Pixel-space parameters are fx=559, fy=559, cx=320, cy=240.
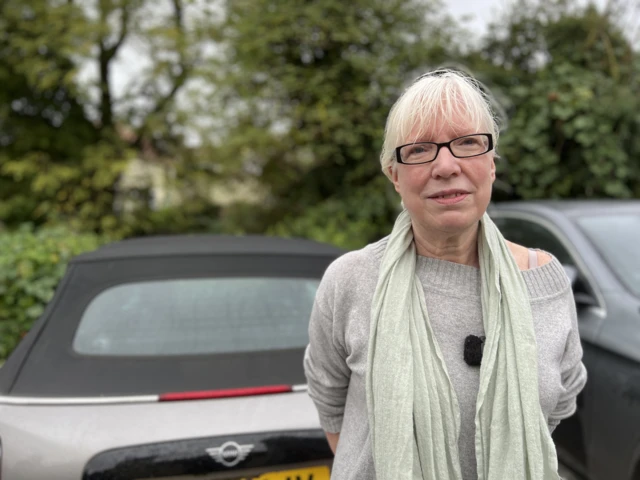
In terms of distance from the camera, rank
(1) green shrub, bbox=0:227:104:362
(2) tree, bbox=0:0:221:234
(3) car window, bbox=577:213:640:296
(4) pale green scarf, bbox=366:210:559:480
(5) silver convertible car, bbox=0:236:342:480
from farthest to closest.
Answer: (2) tree, bbox=0:0:221:234
(1) green shrub, bbox=0:227:104:362
(3) car window, bbox=577:213:640:296
(5) silver convertible car, bbox=0:236:342:480
(4) pale green scarf, bbox=366:210:559:480

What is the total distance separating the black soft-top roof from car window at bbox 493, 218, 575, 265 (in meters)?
1.36

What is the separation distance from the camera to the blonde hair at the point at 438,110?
1.28 metres

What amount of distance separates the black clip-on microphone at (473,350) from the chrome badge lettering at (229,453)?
33.6 inches

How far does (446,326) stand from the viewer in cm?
130

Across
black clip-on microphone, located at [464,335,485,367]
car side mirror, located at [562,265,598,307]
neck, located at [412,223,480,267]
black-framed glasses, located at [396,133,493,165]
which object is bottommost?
car side mirror, located at [562,265,598,307]

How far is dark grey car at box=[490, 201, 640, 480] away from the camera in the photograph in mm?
2445

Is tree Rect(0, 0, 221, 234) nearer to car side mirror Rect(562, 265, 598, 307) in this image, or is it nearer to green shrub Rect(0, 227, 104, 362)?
green shrub Rect(0, 227, 104, 362)

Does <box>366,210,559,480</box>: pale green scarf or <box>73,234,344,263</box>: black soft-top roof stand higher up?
<box>366,210,559,480</box>: pale green scarf

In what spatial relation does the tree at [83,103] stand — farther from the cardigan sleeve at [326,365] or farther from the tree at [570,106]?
the cardigan sleeve at [326,365]

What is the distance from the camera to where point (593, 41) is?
24.0ft

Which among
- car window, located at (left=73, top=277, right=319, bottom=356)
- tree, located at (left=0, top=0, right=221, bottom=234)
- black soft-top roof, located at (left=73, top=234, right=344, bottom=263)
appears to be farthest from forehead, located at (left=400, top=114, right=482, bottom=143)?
tree, located at (left=0, top=0, right=221, bottom=234)

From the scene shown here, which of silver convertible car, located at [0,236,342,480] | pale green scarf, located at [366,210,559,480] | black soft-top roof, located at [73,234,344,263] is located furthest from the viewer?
black soft-top roof, located at [73,234,344,263]

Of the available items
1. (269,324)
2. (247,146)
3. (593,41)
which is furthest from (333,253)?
(593,41)

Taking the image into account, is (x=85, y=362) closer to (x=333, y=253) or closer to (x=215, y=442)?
(x=215, y=442)
